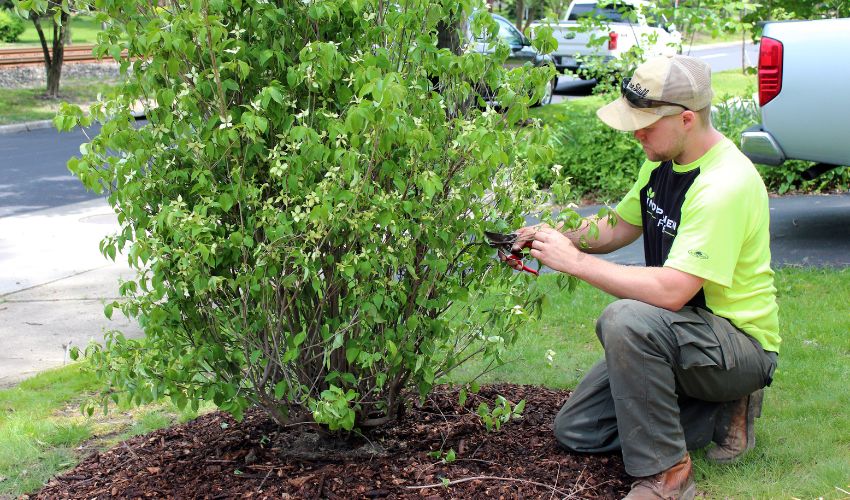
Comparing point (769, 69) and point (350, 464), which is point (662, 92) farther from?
point (769, 69)

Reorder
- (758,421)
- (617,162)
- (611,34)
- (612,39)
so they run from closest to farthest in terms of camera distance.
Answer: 1. (758,421)
2. (617,162)
3. (612,39)
4. (611,34)

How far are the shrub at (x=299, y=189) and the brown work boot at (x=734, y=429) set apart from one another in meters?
0.90

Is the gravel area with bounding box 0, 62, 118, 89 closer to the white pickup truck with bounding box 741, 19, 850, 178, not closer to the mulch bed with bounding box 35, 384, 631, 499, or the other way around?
the white pickup truck with bounding box 741, 19, 850, 178

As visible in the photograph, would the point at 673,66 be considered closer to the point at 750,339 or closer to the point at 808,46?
the point at 750,339

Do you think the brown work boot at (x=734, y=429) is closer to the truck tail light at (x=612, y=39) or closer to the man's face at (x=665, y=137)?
the man's face at (x=665, y=137)

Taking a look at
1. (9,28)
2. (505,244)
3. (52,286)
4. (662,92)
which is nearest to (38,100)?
(52,286)

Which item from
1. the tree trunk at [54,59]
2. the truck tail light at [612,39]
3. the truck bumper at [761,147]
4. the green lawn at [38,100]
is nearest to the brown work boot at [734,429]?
the truck bumper at [761,147]

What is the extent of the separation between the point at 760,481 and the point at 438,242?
1.50 meters

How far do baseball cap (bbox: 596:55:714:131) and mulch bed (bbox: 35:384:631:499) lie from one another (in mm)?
1301

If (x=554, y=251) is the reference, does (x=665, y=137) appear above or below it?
above

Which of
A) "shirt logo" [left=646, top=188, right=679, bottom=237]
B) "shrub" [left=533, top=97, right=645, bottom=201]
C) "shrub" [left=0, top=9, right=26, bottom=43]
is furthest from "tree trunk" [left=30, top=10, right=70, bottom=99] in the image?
"shirt logo" [left=646, top=188, right=679, bottom=237]

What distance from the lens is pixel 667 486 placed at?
10.8 feet

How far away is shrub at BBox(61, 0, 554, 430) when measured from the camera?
288cm

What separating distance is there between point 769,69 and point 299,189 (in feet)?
16.1
